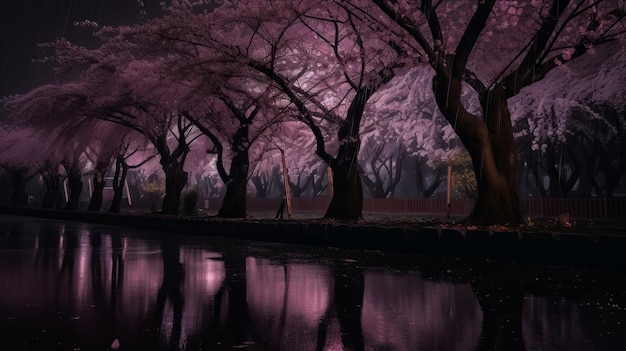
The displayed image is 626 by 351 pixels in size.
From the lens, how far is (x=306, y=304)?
8.58m

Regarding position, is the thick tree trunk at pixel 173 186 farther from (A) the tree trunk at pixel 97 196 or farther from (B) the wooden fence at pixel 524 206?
(B) the wooden fence at pixel 524 206

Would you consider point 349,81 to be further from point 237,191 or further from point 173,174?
point 173,174

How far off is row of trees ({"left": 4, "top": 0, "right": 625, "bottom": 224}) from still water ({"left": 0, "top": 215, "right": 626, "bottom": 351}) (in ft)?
18.4

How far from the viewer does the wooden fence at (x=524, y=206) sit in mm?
30166

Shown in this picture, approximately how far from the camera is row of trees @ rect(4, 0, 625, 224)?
1806 cm

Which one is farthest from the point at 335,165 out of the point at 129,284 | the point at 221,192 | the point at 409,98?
the point at 221,192

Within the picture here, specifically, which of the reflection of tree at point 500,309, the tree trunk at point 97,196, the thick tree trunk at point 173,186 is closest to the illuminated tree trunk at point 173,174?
the thick tree trunk at point 173,186

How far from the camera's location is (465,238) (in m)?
15.1

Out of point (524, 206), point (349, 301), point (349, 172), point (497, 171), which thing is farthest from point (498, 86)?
point (524, 206)

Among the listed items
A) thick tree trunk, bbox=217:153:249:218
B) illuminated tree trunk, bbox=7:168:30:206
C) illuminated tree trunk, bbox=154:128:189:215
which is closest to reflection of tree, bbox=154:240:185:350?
thick tree trunk, bbox=217:153:249:218

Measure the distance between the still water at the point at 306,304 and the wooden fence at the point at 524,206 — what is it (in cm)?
1817

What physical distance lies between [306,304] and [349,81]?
16.2 m

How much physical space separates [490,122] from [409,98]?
76.1ft

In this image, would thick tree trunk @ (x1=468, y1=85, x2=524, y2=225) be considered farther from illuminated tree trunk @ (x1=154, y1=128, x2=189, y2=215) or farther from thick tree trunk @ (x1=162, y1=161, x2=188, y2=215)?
thick tree trunk @ (x1=162, y1=161, x2=188, y2=215)
